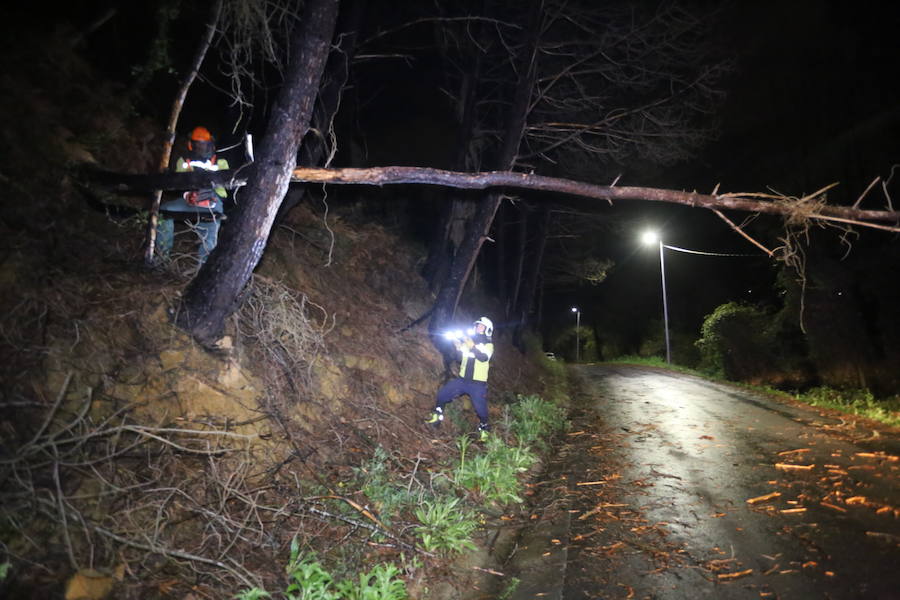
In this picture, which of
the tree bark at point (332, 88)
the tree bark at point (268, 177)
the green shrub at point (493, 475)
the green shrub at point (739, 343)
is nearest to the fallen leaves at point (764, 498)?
the green shrub at point (493, 475)

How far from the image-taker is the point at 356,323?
24.7 feet

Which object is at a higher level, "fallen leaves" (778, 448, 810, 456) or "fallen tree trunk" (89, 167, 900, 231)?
"fallen tree trunk" (89, 167, 900, 231)

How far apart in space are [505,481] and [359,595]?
2.72 meters

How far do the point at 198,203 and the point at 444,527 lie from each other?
481 centimetres

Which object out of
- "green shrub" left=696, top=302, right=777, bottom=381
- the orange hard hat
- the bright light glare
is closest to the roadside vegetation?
the orange hard hat

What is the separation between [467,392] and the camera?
7.23 metres

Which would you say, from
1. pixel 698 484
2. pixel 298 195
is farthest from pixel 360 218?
pixel 698 484

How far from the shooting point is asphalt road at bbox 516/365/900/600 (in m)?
3.66

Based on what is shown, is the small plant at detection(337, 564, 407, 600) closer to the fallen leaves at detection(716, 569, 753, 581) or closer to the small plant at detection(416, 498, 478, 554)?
the small plant at detection(416, 498, 478, 554)

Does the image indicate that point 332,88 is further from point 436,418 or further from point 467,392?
point 436,418

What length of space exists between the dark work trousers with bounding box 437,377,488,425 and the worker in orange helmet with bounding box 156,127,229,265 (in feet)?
12.6

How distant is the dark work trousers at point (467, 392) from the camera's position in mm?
7176

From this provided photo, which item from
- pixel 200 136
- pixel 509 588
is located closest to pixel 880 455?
pixel 509 588

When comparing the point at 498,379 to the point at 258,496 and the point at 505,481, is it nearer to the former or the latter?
the point at 505,481
